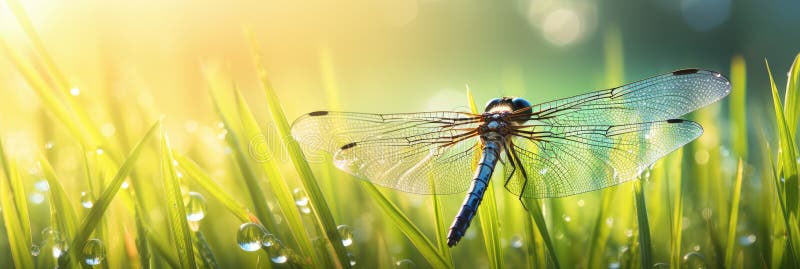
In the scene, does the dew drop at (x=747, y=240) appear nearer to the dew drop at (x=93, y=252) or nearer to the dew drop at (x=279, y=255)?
the dew drop at (x=279, y=255)

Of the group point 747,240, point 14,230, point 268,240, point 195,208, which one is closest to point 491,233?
point 268,240

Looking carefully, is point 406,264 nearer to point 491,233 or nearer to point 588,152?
point 491,233

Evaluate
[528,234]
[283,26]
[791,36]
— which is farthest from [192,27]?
[791,36]

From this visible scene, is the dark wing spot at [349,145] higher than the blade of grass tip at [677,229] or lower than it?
higher

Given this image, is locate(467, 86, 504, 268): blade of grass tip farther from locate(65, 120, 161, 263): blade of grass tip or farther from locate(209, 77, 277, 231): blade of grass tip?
locate(65, 120, 161, 263): blade of grass tip

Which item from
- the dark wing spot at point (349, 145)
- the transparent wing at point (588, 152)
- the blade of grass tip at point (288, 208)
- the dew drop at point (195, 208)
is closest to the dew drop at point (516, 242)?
the transparent wing at point (588, 152)

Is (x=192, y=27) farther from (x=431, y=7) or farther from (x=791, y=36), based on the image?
(x=791, y=36)

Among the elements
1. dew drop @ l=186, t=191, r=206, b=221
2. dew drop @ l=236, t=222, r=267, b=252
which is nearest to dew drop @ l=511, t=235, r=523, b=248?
dew drop @ l=236, t=222, r=267, b=252
